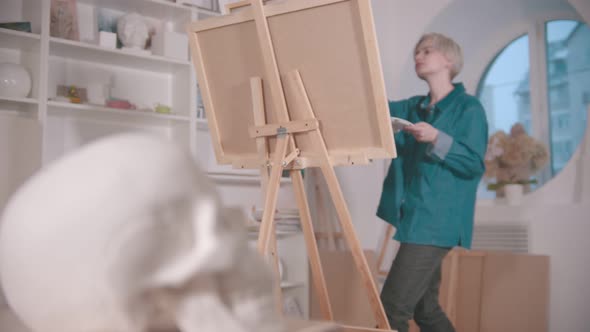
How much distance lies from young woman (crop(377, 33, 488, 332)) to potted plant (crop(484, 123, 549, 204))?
117 centimetres

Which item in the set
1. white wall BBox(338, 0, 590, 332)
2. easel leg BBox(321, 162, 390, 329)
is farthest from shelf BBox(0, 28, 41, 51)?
white wall BBox(338, 0, 590, 332)

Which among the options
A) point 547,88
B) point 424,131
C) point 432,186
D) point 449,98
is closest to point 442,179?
point 432,186

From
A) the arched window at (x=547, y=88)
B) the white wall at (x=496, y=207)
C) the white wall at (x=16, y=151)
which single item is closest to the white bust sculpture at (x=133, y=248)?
the white wall at (x=16, y=151)

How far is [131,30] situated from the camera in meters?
3.09

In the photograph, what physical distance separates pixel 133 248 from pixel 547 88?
10.8 ft

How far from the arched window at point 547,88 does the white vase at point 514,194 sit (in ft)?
0.99

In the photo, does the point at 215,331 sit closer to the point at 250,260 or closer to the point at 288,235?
the point at 250,260

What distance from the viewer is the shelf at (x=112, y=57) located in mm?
2852

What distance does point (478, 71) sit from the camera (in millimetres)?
3906

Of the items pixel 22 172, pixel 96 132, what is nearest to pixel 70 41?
pixel 96 132

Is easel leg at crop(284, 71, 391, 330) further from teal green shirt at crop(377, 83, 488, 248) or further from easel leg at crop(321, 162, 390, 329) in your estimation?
teal green shirt at crop(377, 83, 488, 248)

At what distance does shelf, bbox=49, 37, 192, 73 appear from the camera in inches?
112

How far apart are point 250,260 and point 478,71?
10.6 feet

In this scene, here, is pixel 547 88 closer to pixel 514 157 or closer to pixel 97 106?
pixel 514 157
